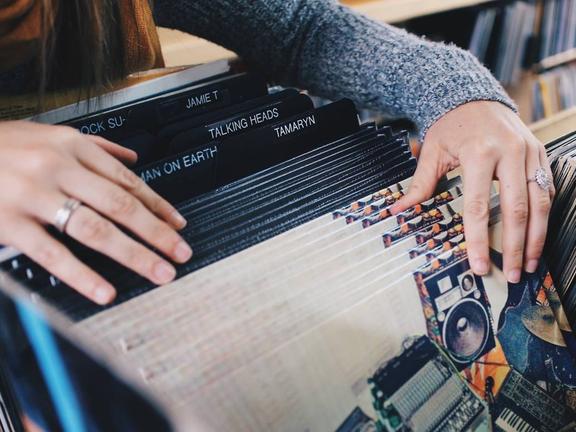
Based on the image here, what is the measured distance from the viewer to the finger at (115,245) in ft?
1.48

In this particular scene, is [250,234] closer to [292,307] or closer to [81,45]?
[292,307]

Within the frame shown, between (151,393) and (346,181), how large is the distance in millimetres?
291

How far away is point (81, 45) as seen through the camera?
0.60 metres

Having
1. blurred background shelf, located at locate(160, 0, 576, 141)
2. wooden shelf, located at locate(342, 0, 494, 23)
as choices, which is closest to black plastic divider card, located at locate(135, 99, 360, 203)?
wooden shelf, located at locate(342, 0, 494, 23)

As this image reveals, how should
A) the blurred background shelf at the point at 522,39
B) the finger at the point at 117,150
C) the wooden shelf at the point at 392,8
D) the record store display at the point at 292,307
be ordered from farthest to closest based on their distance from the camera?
the blurred background shelf at the point at 522,39 < the wooden shelf at the point at 392,8 < the finger at the point at 117,150 < the record store display at the point at 292,307

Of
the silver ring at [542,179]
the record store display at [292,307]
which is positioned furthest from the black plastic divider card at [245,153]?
the silver ring at [542,179]

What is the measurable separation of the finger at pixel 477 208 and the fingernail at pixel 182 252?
0.28m

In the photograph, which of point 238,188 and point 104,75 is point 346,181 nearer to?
point 238,188

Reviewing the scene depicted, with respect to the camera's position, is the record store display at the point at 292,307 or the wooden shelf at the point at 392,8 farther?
the wooden shelf at the point at 392,8

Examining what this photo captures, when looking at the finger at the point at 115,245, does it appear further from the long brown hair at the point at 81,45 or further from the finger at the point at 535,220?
the finger at the point at 535,220

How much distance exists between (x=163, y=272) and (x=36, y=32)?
277 millimetres

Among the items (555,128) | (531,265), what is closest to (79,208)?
(531,265)

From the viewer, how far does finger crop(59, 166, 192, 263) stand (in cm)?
46

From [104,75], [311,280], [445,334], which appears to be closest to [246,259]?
[311,280]
